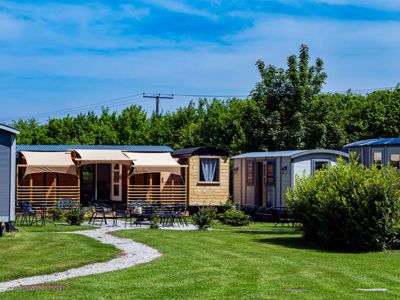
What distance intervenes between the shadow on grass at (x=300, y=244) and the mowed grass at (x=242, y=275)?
25 mm

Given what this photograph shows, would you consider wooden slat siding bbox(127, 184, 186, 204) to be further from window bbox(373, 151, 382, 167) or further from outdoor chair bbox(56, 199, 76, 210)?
window bbox(373, 151, 382, 167)

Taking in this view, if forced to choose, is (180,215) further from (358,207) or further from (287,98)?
Answer: (287,98)

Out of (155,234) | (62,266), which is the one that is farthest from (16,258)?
(155,234)

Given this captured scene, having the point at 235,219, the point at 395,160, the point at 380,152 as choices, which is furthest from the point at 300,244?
the point at 380,152

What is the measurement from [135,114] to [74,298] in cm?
3812

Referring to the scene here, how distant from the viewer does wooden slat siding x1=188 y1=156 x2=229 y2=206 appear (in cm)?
3162

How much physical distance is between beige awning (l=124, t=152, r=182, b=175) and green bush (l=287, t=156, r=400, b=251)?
1155cm

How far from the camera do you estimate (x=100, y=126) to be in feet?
155

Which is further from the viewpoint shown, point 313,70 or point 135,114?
point 135,114

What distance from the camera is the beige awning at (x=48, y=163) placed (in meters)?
28.9

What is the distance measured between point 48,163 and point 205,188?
669 centimetres

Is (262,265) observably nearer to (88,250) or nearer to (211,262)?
(211,262)

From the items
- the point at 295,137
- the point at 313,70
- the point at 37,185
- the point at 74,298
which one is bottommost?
the point at 74,298

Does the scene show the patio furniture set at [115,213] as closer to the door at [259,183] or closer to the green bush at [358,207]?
the door at [259,183]
